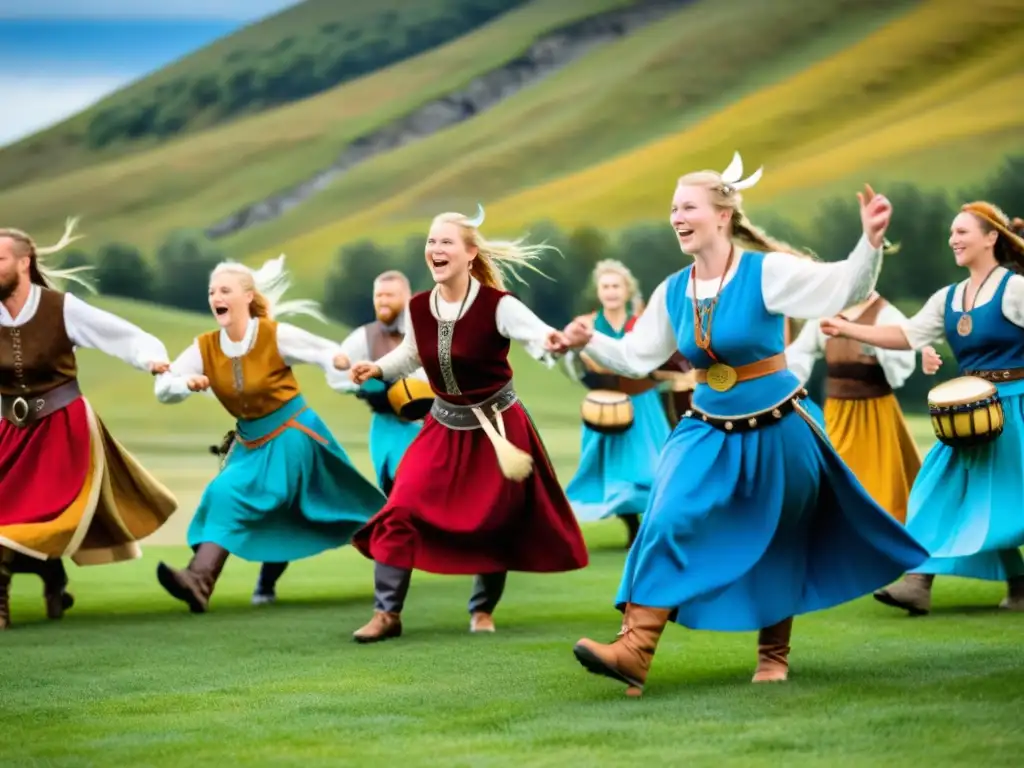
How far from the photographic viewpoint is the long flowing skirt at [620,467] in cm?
848

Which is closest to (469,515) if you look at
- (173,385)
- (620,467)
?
(173,385)

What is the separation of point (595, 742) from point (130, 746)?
1.09 meters

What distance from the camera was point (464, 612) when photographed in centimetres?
652

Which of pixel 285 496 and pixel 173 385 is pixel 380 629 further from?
pixel 173 385

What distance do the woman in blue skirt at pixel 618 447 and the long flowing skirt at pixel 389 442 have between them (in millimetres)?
1372

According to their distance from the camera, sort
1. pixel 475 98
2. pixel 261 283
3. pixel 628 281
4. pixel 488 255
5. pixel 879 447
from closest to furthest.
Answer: pixel 488 255
pixel 261 283
pixel 879 447
pixel 628 281
pixel 475 98

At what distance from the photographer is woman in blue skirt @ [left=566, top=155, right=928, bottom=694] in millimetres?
4312

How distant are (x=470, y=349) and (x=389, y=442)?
2086mm

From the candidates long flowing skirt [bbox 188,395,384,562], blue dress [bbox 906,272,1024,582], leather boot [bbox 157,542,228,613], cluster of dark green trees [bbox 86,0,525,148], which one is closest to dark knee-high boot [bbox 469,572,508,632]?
long flowing skirt [bbox 188,395,384,562]

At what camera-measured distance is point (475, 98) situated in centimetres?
1947

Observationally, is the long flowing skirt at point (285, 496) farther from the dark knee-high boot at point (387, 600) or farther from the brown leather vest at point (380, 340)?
the dark knee-high boot at point (387, 600)

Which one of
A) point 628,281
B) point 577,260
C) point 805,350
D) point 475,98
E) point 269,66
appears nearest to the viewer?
point 805,350

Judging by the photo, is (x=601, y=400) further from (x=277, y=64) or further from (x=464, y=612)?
(x=277, y=64)

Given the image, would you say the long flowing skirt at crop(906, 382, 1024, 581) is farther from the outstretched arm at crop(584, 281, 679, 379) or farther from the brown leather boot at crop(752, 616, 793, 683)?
the outstretched arm at crop(584, 281, 679, 379)
